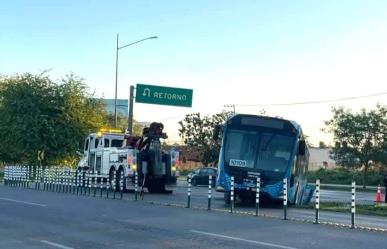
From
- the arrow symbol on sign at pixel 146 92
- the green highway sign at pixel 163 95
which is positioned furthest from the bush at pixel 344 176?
the arrow symbol on sign at pixel 146 92

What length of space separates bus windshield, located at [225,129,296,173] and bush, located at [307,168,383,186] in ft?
124

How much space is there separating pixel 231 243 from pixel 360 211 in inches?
475

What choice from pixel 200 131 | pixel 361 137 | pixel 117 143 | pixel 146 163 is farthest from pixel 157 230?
pixel 200 131

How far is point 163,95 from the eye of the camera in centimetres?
4009

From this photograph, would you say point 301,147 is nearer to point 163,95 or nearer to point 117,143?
point 117,143

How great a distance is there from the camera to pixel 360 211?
23.4 m

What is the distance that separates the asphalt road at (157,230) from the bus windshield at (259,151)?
3.93m

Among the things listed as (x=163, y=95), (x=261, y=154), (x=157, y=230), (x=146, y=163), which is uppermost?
(x=163, y=95)

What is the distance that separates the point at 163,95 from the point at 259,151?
1722 centimetres

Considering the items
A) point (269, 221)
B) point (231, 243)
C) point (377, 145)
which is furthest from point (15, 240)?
point (377, 145)

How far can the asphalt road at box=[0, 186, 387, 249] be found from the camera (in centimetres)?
1245

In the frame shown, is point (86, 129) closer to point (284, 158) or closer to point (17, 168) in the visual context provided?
point (17, 168)

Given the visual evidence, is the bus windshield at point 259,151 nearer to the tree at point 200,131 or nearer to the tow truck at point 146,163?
the tow truck at point 146,163

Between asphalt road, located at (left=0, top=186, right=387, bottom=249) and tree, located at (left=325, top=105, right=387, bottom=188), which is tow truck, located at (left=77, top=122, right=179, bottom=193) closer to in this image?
asphalt road, located at (left=0, top=186, right=387, bottom=249)
